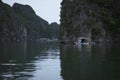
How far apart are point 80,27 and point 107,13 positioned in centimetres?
1572

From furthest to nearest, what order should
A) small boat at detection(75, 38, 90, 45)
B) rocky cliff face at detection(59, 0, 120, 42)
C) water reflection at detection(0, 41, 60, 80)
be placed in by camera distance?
rocky cliff face at detection(59, 0, 120, 42) → small boat at detection(75, 38, 90, 45) → water reflection at detection(0, 41, 60, 80)

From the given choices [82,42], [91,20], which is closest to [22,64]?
[82,42]

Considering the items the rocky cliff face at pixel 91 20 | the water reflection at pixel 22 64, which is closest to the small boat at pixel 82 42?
the rocky cliff face at pixel 91 20

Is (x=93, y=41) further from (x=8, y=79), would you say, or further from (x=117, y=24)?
(x=8, y=79)

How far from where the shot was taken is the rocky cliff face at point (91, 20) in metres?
136

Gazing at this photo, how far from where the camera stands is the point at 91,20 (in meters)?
137

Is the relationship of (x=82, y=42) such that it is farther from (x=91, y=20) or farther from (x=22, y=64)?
(x=22, y=64)

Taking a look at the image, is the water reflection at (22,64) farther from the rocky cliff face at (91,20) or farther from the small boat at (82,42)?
the rocky cliff face at (91,20)

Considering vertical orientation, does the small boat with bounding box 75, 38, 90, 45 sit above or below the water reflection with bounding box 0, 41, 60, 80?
above

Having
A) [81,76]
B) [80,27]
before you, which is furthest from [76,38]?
[81,76]

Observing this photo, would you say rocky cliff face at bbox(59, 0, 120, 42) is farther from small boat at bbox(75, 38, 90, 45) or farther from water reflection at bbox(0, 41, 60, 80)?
water reflection at bbox(0, 41, 60, 80)

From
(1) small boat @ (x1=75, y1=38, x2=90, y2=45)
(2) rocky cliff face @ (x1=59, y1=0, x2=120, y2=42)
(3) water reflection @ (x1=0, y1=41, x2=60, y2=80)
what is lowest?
(3) water reflection @ (x1=0, y1=41, x2=60, y2=80)

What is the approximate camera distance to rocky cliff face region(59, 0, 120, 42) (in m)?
136

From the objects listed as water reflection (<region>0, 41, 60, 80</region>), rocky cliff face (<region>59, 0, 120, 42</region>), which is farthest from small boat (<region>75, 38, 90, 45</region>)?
water reflection (<region>0, 41, 60, 80</region>)
